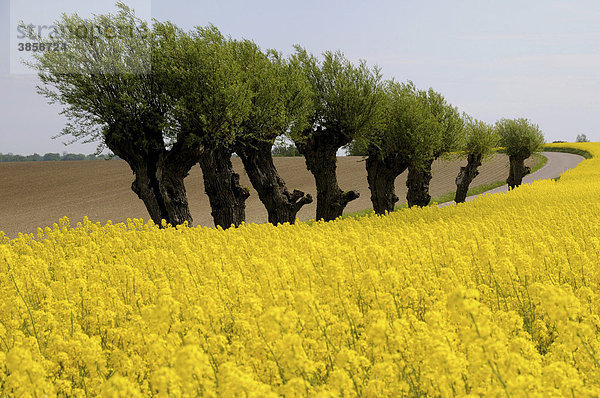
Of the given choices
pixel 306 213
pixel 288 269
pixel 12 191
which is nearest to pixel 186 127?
pixel 288 269

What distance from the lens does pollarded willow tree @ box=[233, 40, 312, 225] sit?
2053cm

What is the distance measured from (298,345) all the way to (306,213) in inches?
1459

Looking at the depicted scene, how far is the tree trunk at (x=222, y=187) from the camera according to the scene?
21000 mm

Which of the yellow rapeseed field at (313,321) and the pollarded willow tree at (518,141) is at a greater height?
the pollarded willow tree at (518,141)

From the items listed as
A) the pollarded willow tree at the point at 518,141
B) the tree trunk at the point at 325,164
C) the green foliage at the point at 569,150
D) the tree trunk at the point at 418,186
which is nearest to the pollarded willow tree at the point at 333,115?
the tree trunk at the point at 325,164

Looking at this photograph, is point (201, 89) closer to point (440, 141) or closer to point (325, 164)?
point (325, 164)

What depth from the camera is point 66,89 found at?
60.1ft

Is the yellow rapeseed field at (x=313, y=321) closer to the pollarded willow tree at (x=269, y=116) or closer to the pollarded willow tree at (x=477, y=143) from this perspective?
the pollarded willow tree at (x=269, y=116)

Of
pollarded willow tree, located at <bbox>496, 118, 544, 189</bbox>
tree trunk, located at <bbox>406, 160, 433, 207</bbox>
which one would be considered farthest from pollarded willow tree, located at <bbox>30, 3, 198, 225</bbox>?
pollarded willow tree, located at <bbox>496, 118, 544, 189</bbox>

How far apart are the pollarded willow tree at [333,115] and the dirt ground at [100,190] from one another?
11.3 m

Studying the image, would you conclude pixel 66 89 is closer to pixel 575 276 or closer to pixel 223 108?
pixel 223 108

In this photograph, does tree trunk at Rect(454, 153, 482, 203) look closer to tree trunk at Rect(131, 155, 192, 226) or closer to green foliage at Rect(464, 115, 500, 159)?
green foliage at Rect(464, 115, 500, 159)

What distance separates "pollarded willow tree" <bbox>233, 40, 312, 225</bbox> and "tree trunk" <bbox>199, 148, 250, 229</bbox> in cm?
109

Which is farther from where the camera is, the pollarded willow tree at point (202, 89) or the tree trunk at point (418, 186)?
the tree trunk at point (418, 186)
